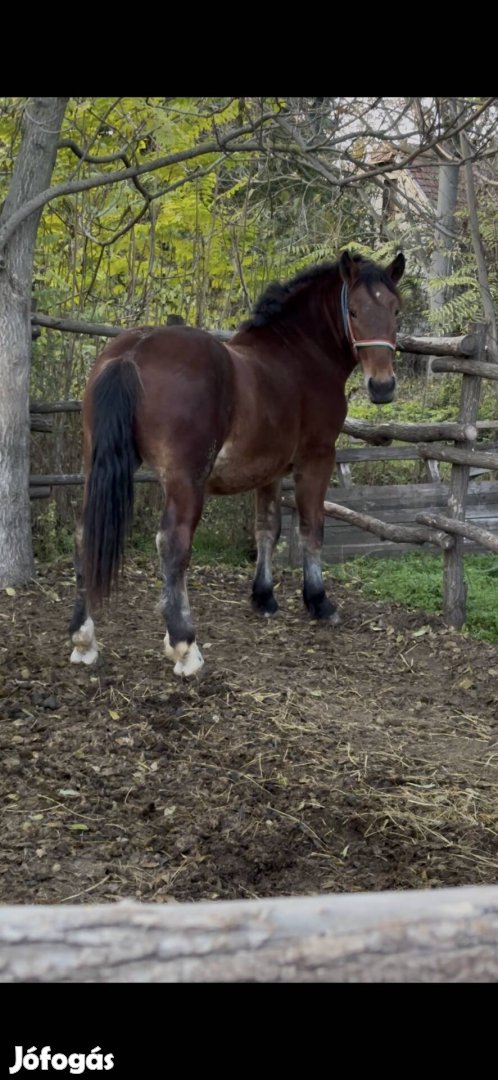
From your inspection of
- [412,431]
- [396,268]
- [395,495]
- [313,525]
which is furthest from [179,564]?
[395,495]

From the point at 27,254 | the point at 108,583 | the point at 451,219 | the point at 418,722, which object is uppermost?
the point at 451,219

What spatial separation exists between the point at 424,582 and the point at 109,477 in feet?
10.5

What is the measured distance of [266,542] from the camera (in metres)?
6.29

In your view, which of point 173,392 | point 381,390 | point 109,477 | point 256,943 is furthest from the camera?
point 381,390

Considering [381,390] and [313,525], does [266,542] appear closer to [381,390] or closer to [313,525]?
[313,525]

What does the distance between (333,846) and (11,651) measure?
2.19 metres

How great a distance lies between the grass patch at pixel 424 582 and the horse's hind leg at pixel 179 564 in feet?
6.84

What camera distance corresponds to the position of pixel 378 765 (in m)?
4.05

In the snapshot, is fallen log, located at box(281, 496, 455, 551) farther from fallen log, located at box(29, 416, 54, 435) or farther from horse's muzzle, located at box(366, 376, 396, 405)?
fallen log, located at box(29, 416, 54, 435)

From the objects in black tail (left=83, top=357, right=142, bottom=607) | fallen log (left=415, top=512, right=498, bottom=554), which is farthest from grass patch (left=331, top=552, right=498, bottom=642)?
black tail (left=83, top=357, right=142, bottom=607)

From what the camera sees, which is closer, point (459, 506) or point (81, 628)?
point (81, 628)

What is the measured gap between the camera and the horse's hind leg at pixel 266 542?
6184mm
